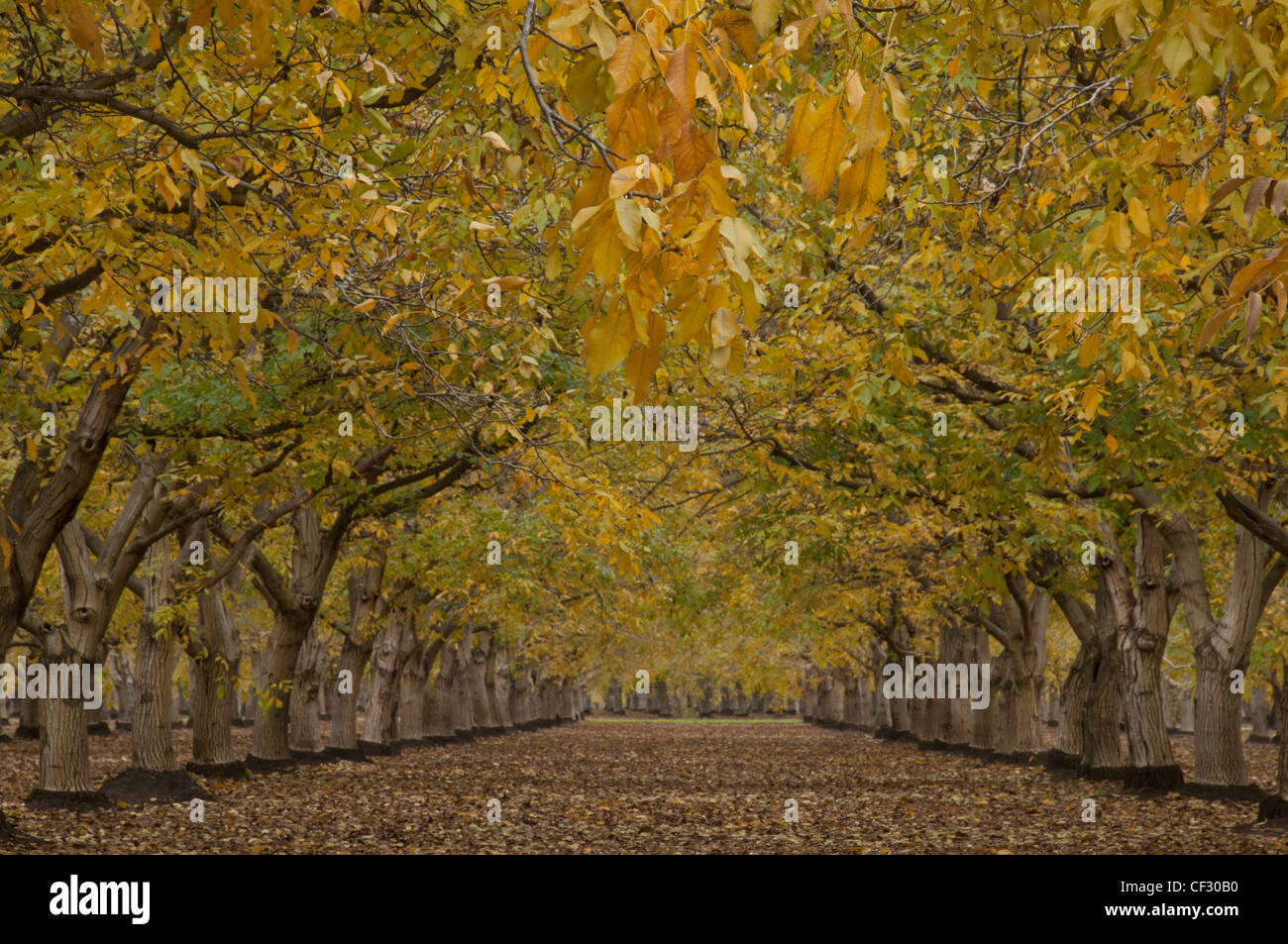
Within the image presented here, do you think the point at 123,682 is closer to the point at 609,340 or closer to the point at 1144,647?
the point at 1144,647

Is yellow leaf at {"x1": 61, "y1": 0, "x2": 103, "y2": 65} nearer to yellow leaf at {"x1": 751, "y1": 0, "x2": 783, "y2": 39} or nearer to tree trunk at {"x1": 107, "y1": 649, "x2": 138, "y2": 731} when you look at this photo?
yellow leaf at {"x1": 751, "y1": 0, "x2": 783, "y2": 39}

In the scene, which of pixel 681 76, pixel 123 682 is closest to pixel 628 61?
pixel 681 76

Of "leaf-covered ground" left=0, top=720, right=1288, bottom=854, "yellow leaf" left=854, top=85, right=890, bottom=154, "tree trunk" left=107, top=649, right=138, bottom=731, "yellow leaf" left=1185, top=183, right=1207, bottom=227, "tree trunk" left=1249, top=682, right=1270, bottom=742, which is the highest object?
"yellow leaf" left=1185, top=183, right=1207, bottom=227

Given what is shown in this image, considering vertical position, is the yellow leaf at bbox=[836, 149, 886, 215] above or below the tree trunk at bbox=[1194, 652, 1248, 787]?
above

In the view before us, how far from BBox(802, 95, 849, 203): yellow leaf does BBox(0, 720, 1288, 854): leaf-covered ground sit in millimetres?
11196

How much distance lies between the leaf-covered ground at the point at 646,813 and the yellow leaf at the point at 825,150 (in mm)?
11196

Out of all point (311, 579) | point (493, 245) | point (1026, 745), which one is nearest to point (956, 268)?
point (493, 245)

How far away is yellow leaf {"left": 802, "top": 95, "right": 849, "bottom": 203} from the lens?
2756mm

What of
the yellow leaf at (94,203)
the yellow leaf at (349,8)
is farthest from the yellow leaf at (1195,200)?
the yellow leaf at (94,203)

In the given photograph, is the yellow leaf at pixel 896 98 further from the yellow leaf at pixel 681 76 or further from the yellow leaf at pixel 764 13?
the yellow leaf at pixel 681 76

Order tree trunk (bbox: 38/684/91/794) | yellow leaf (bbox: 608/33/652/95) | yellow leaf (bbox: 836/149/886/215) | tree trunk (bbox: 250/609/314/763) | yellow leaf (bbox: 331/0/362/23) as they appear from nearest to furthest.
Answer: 1. yellow leaf (bbox: 608/33/652/95)
2. yellow leaf (bbox: 836/149/886/215)
3. yellow leaf (bbox: 331/0/362/23)
4. tree trunk (bbox: 38/684/91/794)
5. tree trunk (bbox: 250/609/314/763)

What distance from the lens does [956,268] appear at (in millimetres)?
9203

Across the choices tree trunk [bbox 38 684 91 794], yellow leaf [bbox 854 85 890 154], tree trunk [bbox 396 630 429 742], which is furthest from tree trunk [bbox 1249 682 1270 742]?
yellow leaf [bbox 854 85 890 154]

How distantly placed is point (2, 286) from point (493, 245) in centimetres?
451
